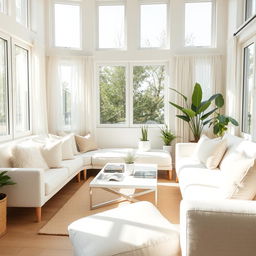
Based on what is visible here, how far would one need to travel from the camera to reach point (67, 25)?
5.60 metres

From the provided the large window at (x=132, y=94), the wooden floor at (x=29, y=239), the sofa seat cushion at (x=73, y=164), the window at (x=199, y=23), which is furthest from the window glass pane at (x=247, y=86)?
the wooden floor at (x=29, y=239)

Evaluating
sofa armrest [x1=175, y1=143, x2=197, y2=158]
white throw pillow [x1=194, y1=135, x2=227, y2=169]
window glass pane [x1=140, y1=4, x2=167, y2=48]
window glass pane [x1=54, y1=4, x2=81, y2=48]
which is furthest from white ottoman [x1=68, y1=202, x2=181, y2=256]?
window glass pane [x1=54, y1=4, x2=81, y2=48]

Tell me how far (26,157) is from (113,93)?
9.52ft

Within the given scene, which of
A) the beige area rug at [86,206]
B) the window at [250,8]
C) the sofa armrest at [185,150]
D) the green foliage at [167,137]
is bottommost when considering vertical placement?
the beige area rug at [86,206]

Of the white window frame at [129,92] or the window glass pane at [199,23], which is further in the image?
the white window frame at [129,92]

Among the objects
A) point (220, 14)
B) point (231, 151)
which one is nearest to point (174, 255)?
point (231, 151)

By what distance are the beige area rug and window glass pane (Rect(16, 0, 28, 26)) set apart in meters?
3.06

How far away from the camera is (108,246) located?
1652 mm

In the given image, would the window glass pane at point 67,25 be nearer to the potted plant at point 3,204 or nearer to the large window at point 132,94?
the large window at point 132,94

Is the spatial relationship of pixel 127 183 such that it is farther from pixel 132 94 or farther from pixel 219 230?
pixel 132 94

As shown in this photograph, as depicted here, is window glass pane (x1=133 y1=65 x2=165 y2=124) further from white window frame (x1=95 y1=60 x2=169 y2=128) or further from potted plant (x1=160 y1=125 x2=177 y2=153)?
potted plant (x1=160 y1=125 x2=177 y2=153)

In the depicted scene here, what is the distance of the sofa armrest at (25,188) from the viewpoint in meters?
2.86

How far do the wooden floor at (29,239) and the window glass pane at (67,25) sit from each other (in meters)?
3.67

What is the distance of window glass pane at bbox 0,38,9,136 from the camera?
393 cm
